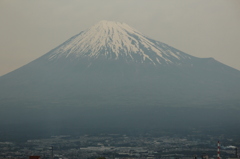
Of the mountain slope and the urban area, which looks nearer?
the urban area

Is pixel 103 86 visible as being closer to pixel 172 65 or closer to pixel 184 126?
pixel 172 65

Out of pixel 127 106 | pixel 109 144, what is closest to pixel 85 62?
pixel 127 106

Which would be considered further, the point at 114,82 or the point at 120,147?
the point at 114,82

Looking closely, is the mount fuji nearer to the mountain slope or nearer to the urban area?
the mountain slope

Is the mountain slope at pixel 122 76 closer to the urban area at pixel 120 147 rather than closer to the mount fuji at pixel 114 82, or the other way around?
the mount fuji at pixel 114 82

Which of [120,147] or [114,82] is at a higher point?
[114,82]

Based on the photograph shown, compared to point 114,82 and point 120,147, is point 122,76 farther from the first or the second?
Result: point 120,147

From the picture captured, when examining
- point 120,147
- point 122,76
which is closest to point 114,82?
point 122,76

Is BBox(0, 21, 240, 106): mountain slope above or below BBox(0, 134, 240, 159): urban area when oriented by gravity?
above
